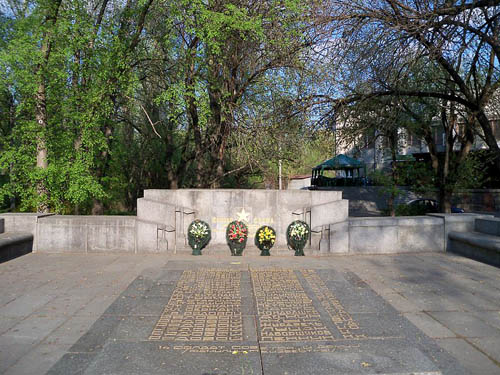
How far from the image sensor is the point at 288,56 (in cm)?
1184

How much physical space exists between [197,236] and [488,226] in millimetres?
8375

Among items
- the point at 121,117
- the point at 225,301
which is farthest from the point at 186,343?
the point at 121,117

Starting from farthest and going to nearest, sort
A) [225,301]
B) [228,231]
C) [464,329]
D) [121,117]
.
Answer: [121,117] → [228,231] → [225,301] → [464,329]

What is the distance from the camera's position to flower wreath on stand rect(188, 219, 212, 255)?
10359 mm

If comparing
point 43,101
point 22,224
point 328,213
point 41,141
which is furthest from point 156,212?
point 43,101

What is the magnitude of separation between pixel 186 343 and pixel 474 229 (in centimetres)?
994

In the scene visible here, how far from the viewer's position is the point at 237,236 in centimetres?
1030

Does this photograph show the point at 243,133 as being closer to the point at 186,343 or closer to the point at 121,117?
the point at 121,117

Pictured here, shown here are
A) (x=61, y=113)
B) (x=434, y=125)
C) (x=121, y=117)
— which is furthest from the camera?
(x=434, y=125)

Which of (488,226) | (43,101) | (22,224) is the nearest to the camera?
(488,226)

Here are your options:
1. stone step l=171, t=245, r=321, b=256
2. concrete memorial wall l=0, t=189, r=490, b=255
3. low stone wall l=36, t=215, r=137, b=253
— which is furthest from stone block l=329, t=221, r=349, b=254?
low stone wall l=36, t=215, r=137, b=253

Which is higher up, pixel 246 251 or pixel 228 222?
pixel 228 222

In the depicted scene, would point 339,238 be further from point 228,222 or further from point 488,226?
point 488,226

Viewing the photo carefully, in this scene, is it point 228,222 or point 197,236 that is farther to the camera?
point 228,222
